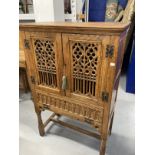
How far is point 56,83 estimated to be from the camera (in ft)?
4.66

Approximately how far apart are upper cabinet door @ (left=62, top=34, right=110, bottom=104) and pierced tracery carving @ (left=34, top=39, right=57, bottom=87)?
0.44 feet

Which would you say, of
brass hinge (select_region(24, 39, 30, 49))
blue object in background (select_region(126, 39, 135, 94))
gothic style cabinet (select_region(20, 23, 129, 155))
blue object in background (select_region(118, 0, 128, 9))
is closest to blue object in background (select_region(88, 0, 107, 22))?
blue object in background (select_region(118, 0, 128, 9))

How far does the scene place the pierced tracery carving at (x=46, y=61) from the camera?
1308 millimetres

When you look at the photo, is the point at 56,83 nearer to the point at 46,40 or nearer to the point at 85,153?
the point at 46,40

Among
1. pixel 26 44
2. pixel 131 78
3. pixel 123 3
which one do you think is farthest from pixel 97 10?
pixel 26 44

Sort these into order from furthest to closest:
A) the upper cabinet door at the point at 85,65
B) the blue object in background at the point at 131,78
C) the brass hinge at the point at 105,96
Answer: the blue object in background at the point at 131,78, the brass hinge at the point at 105,96, the upper cabinet door at the point at 85,65

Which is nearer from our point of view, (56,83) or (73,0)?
(56,83)

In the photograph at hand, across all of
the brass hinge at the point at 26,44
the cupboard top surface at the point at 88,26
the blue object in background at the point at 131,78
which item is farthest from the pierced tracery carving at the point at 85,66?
the blue object in background at the point at 131,78

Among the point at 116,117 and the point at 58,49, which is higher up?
the point at 58,49

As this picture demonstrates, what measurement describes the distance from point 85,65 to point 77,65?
0.07m

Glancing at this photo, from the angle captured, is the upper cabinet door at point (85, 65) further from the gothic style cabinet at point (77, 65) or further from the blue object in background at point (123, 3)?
the blue object in background at point (123, 3)
